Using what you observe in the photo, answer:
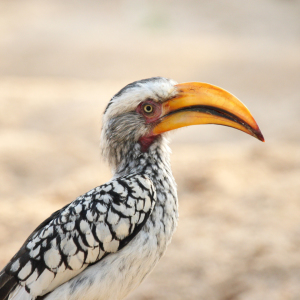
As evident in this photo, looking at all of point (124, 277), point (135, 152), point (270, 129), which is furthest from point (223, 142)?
point (124, 277)

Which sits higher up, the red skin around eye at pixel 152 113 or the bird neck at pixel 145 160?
the red skin around eye at pixel 152 113

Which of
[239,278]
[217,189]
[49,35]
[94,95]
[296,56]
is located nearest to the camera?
[239,278]

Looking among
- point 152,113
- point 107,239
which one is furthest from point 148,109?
point 107,239

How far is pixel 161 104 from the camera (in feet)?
9.38

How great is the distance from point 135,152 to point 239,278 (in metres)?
1.89

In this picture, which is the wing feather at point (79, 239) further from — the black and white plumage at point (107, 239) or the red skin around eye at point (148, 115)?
the red skin around eye at point (148, 115)

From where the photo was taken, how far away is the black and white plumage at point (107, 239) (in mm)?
2580

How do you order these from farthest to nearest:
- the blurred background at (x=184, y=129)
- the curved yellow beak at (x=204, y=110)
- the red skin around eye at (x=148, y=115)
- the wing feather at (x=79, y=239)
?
1. the blurred background at (x=184, y=129)
2. the red skin around eye at (x=148, y=115)
3. the curved yellow beak at (x=204, y=110)
4. the wing feather at (x=79, y=239)

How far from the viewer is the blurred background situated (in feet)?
14.4

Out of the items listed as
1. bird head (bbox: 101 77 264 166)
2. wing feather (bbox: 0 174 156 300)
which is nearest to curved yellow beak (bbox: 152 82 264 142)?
bird head (bbox: 101 77 264 166)

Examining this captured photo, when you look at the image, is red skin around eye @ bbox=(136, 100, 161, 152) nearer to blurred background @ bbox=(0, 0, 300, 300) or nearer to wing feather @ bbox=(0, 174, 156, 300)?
blurred background @ bbox=(0, 0, 300, 300)

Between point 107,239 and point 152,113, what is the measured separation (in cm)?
85

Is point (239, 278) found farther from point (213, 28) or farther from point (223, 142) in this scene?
point (213, 28)

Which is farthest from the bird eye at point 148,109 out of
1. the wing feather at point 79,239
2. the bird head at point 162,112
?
the wing feather at point 79,239
